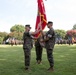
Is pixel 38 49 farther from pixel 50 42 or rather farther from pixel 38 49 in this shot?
pixel 50 42

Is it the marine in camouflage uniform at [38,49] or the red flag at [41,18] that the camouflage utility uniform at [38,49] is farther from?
the red flag at [41,18]

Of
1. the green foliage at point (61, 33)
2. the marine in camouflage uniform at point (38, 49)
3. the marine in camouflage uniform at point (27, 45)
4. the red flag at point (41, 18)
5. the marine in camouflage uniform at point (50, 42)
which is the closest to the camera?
the marine in camouflage uniform at point (50, 42)

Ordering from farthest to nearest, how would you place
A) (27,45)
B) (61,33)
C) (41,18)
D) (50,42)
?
(61,33), (41,18), (27,45), (50,42)

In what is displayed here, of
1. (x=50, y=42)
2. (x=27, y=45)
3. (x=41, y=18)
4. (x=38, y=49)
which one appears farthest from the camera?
(x=38, y=49)

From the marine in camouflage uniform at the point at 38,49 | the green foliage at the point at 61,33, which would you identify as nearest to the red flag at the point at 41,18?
the marine in camouflage uniform at the point at 38,49

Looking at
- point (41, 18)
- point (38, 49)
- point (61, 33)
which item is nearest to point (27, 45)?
point (41, 18)

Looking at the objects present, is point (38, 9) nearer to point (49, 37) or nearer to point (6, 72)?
point (49, 37)

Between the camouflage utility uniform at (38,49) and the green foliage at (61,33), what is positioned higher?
the green foliage at (61,33)

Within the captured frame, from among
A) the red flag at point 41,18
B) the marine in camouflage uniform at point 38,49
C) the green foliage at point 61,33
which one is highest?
the green foliage at point 61,33

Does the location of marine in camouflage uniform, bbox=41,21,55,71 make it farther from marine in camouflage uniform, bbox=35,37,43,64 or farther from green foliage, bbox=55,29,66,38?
green foliage, bbox=55,29,66,38

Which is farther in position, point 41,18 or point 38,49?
point 38,49

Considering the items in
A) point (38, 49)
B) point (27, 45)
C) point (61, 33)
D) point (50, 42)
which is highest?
point (61, 33)

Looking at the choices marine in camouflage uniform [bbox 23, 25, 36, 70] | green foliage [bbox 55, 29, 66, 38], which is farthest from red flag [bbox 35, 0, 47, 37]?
green foliage [bbox 55, 29, 66, 38]

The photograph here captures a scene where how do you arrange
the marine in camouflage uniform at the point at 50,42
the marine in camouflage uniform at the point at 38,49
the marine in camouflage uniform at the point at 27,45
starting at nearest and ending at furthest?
the marine in camouflage uniform at the point at 50,42, the marine in camouflage uniform at the point at 27,45, the marine in camouflage uniform at the point at 38,49
